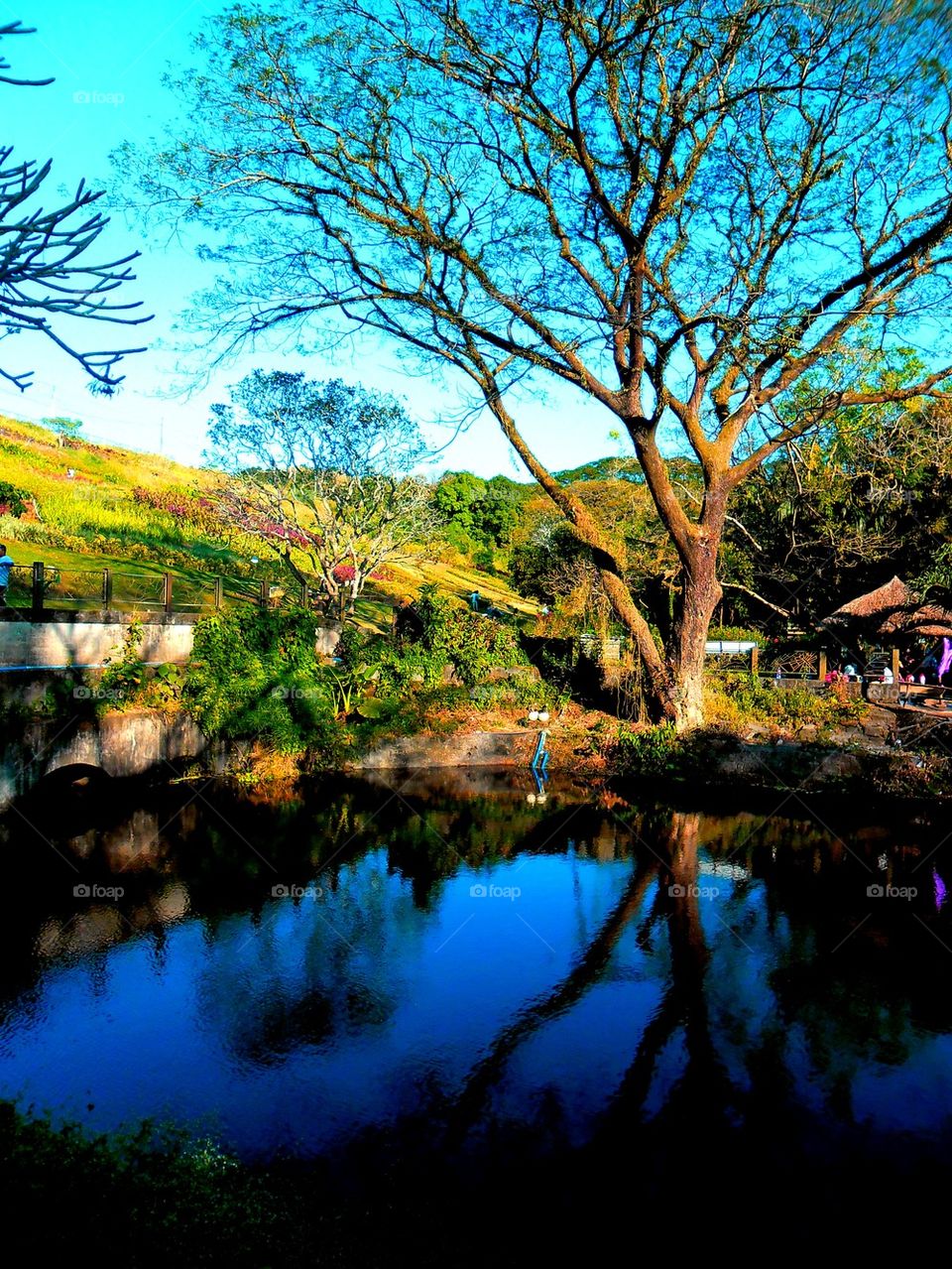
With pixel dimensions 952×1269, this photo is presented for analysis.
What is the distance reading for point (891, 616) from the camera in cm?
2098

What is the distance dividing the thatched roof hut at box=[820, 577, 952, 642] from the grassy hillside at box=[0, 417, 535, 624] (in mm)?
12507

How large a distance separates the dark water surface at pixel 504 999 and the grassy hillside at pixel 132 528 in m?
14.8

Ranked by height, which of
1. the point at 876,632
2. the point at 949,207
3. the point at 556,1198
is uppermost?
the point at 949,207

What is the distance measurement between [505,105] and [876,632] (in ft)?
47.5

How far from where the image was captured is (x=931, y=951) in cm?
895

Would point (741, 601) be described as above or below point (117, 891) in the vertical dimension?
above

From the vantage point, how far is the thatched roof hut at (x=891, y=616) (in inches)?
790

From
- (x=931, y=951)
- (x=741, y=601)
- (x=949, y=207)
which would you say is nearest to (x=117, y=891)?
(x=931, y=951)

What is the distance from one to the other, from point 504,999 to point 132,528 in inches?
1151

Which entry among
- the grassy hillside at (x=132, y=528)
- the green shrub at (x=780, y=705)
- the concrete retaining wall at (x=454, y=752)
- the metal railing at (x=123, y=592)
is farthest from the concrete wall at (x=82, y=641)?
the green shrub at (x=780, y=705)

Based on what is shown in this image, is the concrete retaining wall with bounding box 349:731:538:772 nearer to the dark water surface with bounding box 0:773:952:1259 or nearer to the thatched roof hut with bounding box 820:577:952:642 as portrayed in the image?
the dark water surface with bounding box 0:773:952:1259

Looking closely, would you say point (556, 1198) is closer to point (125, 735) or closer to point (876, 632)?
point (125, 735)

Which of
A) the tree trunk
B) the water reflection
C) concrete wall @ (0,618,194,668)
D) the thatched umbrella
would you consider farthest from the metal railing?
the thatched umbrella

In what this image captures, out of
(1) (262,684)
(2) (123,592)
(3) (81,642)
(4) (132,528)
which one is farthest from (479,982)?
(4) (132,528)
